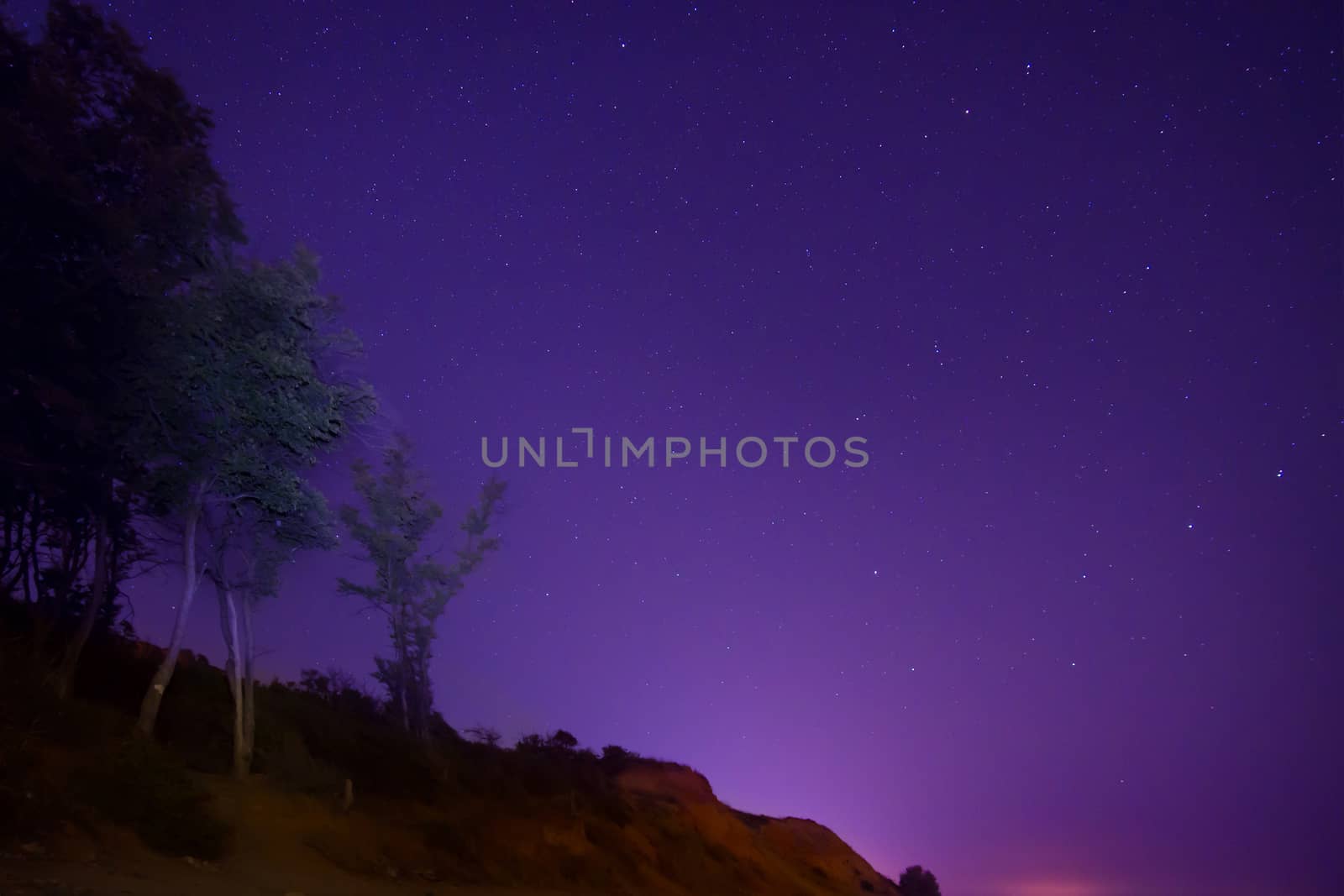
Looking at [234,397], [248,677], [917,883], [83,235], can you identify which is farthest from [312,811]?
[917,883]

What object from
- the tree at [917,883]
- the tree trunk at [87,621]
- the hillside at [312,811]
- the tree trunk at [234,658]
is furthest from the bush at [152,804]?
the tree at [917,883]

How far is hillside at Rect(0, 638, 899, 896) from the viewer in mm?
12055

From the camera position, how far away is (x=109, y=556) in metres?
23.4

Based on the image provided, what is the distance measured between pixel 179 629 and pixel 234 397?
4.63m

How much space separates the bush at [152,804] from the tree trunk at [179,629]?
3868 millimetres

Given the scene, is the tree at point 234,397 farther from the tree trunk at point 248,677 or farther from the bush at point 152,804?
the bush at point 152,804

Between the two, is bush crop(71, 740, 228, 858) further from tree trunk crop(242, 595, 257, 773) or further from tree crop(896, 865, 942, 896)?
tree crop(896, 865, 942, 896)

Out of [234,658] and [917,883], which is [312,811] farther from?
[917,883]

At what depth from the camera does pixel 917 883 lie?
192 feet

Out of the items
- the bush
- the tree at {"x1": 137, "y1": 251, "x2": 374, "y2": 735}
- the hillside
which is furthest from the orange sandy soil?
the tree at {"x1": 137, "y1": 251, "x2": 374, "y2": 735}

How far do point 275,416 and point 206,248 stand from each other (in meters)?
3.61

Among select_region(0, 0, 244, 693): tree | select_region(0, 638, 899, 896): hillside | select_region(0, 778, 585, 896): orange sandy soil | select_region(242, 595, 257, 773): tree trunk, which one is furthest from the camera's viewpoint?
select_region(242, 595, 257, 773): tree trunk

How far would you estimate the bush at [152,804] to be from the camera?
43.1 ft

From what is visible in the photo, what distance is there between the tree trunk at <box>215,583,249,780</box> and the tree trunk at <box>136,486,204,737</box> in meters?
1.04
